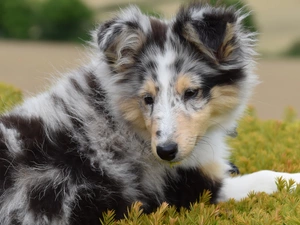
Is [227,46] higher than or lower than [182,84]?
higher

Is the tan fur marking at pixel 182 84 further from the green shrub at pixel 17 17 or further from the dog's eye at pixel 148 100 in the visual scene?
the green shrub at pixel 17 17

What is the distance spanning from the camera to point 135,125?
14.7 feet

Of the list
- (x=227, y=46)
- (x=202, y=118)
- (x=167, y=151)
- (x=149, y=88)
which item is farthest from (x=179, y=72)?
(x=167, y=151)

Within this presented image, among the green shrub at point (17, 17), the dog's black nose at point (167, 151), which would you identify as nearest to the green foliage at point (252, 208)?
the dog's black nose at point (167, 151)

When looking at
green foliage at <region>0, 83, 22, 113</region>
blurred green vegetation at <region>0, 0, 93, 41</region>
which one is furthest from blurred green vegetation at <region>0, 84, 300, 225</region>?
blurred green vegetation at <region>0, 0, 93, 41</region>

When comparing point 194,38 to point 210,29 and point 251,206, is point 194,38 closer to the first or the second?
point 210,29

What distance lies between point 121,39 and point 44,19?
10.9m

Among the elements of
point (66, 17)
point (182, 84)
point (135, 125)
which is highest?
point (182, 84)

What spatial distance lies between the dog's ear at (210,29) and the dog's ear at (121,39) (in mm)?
290

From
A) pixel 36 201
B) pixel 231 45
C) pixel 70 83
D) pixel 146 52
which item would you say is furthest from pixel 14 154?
pixel 231 45

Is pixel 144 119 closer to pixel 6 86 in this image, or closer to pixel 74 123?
pixel 74 123

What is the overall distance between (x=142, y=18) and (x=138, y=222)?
160 cm

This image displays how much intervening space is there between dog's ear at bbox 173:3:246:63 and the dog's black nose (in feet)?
2.56

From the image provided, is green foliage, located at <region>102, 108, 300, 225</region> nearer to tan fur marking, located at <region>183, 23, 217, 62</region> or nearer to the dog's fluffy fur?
the dog's fluffy fur
